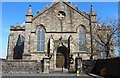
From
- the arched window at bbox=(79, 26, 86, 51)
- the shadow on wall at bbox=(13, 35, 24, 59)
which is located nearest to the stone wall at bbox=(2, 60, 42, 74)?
the shadow on wall at bbox=(13, 35, 24, 59)

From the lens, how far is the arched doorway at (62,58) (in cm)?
2206

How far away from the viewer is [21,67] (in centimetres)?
1734

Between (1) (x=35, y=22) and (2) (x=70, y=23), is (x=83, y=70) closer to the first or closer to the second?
(2) (x=70, y=23)

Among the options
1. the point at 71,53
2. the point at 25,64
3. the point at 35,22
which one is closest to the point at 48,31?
the point at 35,22

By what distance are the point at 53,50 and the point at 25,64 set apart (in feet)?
20.1

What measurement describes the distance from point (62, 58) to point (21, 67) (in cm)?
793

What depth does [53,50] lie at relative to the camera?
71.5 feet

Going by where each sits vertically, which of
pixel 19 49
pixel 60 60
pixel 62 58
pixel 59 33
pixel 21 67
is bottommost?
pixel 21 67

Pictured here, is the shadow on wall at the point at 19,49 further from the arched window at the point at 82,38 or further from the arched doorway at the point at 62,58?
the arched window at the point at 82,38

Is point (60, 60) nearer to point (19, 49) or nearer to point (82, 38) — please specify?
point (82, 38)

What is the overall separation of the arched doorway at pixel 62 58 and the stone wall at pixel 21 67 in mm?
5362

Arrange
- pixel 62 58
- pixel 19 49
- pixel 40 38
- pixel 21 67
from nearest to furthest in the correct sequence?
pixel 21 67 < pixel 62 58 < pixel 40 38 < pixel 19 49

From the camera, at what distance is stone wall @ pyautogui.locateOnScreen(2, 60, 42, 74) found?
57.0 ft

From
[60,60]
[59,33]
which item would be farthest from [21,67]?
[59,33]
